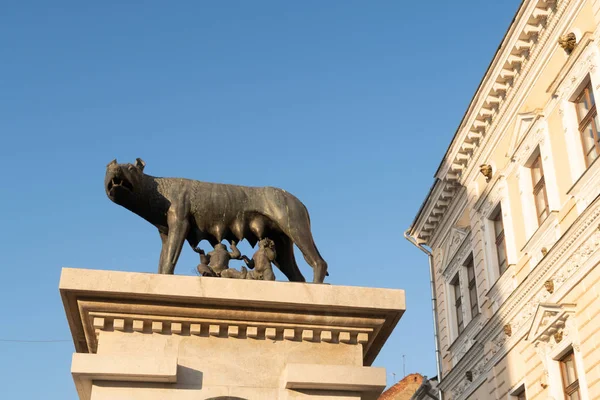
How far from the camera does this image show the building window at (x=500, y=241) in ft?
69.5

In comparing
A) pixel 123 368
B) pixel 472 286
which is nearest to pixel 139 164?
pixel 123 368

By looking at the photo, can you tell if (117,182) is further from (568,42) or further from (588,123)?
(568,42)

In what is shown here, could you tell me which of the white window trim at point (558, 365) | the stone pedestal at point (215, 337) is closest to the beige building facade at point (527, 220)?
the white window trim at point (558, 365)

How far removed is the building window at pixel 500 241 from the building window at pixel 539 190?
75.6 inches

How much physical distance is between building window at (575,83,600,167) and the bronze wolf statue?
943 cm

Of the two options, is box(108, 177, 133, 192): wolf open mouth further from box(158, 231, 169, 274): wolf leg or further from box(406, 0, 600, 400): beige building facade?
box(406, 0, 600, 400): beige building facade

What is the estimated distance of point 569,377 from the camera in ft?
55.9

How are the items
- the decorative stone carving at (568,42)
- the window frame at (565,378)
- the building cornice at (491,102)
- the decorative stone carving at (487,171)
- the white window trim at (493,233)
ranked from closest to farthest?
the window frame at (565,378) < the decorative stone carving at (568,42) < the building cornice at (491,102) < the white window trim at (493,233) < the decorative stone carving at (487,171)

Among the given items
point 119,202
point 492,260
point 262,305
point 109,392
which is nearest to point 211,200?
point 119,202

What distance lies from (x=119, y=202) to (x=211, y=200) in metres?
0.96

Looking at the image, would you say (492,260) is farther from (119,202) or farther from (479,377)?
(119,202)

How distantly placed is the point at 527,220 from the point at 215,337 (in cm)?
1334

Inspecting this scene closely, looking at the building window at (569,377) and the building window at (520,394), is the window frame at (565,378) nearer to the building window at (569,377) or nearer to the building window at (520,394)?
the building window at (569,377)

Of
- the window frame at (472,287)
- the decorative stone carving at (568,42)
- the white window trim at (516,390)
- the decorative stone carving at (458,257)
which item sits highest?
the decorative stone carving at (568,42)
